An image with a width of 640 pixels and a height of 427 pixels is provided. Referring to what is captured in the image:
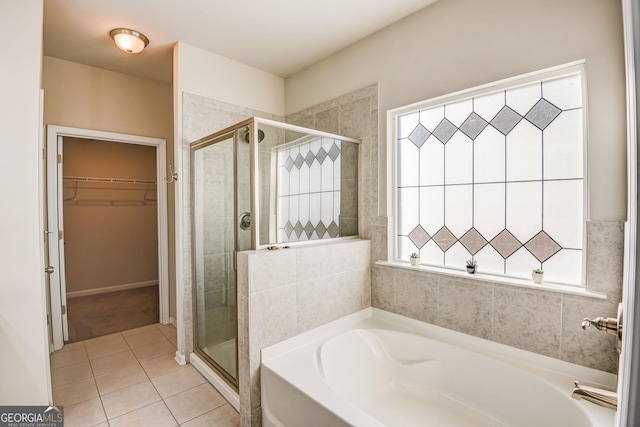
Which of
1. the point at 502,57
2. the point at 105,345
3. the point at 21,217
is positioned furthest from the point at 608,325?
the point at 105,345

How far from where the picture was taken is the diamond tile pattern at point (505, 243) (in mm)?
1858

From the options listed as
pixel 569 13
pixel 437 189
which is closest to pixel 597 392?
pixel 437 189

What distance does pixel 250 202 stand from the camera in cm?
196

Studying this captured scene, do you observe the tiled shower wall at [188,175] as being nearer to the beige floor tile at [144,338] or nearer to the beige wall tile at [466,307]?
the beige floor tile at [144,338]

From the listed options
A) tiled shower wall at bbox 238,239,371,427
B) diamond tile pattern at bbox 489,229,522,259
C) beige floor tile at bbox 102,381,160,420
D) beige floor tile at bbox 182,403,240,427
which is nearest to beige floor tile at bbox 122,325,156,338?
beige floor tile at bbox 102,381,160,420

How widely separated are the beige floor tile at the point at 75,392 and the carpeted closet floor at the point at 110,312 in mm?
952

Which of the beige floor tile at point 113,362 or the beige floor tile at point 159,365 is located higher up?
the beige floor tile at point 113,362

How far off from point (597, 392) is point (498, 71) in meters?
1.73

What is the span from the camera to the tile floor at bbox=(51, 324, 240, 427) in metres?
1.93

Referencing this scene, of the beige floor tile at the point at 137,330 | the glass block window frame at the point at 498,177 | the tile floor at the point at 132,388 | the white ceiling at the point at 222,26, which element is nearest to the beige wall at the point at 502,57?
the glass block window frame at the point at 498,177

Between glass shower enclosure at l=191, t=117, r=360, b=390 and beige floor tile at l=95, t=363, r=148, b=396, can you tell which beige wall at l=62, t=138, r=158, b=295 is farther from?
glass shower enclosure at l=191, t=117, r=360, b=390

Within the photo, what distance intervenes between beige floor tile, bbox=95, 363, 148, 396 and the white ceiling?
2662mm

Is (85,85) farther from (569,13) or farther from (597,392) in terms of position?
(597,392)

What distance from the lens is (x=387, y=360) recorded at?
206 centimetres
